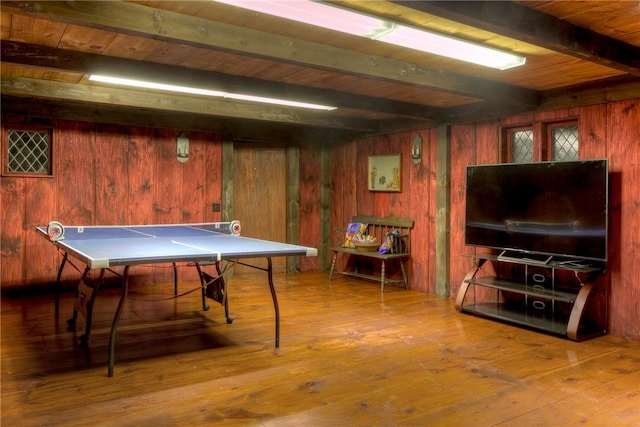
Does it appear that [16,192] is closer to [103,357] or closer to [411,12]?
[103,357]

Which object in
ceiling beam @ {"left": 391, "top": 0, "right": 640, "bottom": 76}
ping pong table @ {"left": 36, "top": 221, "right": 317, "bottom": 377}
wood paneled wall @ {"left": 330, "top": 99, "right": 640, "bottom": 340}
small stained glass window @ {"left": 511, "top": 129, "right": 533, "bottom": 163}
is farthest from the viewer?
small stained glass window @ {"left": 511, "top": 129, "right": 533, "bottom": 163}

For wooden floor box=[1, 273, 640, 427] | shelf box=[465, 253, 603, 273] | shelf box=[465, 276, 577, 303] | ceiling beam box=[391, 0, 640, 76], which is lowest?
wooden floor box=[1, 273, 640, 427]

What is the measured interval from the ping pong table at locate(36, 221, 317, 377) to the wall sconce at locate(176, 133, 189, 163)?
141 centimetres

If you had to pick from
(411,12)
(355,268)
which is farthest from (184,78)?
(355,268)

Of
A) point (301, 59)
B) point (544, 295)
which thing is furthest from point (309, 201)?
point (301, 59)

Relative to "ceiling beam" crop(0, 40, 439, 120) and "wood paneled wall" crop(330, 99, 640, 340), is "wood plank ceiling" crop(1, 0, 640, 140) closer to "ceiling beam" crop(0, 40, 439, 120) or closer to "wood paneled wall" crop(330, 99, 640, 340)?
"ceiling beam" crop(0, 40, 439, 120)

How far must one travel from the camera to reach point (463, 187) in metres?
5.38

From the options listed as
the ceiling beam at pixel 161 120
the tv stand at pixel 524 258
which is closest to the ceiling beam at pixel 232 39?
the tv stand at pixel 524 258

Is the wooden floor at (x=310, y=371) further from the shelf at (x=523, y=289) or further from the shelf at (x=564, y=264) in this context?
the shelf at (x=564, y=264)

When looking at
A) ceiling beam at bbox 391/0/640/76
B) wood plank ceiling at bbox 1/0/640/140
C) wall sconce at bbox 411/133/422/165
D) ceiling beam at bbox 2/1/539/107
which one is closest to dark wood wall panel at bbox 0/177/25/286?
wood plank ceiling at bbox 1/0/640/140

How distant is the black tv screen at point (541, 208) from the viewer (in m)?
3.91

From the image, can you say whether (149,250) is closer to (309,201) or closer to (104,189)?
(104,189)

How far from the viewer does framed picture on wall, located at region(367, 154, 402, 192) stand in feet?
20.4

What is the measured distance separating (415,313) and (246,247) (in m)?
2.07
